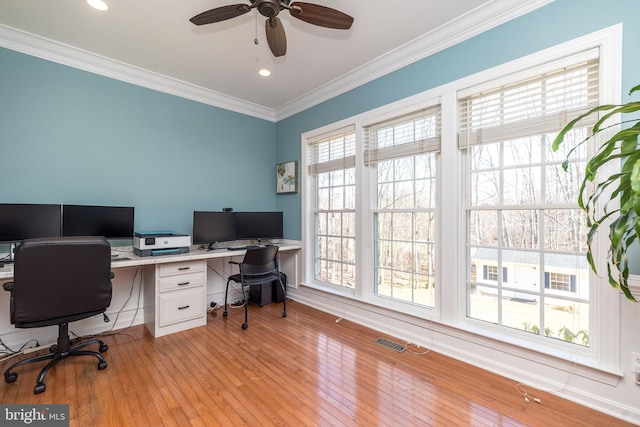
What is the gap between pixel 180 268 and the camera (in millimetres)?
3092

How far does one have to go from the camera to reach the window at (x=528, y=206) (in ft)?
6.56

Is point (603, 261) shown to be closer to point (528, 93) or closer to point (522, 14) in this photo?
point (528, 93)

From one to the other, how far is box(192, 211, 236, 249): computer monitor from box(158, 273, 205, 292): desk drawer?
1.55ft

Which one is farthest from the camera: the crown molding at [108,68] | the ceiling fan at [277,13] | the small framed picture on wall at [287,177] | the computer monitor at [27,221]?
the small framed picture on wall at [287,177]

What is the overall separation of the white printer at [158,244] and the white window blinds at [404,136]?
2286mm

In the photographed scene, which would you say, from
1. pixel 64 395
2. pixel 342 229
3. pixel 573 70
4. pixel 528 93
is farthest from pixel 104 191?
pixel 573 70

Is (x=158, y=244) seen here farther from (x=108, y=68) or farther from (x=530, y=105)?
(x=530, y=105)

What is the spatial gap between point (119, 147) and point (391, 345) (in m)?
3.58

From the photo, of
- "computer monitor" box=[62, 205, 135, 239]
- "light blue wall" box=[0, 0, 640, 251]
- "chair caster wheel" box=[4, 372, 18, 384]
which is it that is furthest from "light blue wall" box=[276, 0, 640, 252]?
"chair caster wheel" box=[4, 372, 18, 384]

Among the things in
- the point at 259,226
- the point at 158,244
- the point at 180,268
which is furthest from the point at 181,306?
the point at 259,226

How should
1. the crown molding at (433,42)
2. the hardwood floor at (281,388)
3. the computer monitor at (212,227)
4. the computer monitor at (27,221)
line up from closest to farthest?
the hardwood floor at (281,388) < the crown molding at (433,42) < the computer monitor at (27,221) < the computer monitor at (212,227)

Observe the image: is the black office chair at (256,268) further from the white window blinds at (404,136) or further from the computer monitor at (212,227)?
the white window blinds at (404,136)

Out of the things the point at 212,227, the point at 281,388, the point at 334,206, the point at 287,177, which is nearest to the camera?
the point at 281,388

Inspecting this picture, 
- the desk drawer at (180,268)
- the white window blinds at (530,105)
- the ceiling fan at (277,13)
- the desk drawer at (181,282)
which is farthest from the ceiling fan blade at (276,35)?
the desk drawer at (181,282)
